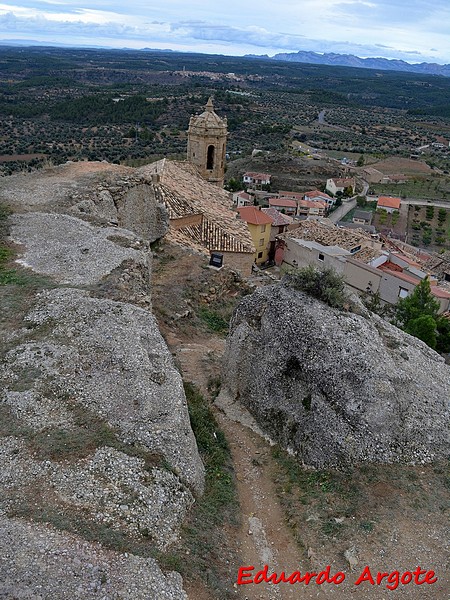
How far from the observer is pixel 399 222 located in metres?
67.1

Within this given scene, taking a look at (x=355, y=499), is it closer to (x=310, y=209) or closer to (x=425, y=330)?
(x=425, y=330)

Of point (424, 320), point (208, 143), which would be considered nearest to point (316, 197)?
point (208, 143)

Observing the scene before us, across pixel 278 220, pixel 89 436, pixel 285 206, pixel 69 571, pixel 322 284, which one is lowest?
pixel 285 206

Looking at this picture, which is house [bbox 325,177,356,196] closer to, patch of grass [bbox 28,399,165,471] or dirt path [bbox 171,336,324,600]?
dirt path [bbox 171,336,324,600]

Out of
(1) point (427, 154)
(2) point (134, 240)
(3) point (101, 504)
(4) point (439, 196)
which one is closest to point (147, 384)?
(3) point (101, 504)

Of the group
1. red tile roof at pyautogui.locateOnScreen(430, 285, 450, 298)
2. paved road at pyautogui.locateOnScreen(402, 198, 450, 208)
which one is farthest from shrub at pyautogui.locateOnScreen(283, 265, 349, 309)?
paved road at pyautogui.locateOnScreen(402, 198, 450, 208)

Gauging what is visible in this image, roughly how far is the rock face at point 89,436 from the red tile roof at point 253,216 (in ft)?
83.9

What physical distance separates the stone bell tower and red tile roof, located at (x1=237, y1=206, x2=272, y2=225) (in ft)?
19.7

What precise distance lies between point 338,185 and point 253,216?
4194cm

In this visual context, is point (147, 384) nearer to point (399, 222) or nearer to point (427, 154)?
point (399, 222)

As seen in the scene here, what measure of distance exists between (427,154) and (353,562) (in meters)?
115

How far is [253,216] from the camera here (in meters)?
39.6

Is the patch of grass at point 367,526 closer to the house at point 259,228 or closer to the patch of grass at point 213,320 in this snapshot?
the patch of grass at point 213,320

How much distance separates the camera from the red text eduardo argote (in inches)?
309
